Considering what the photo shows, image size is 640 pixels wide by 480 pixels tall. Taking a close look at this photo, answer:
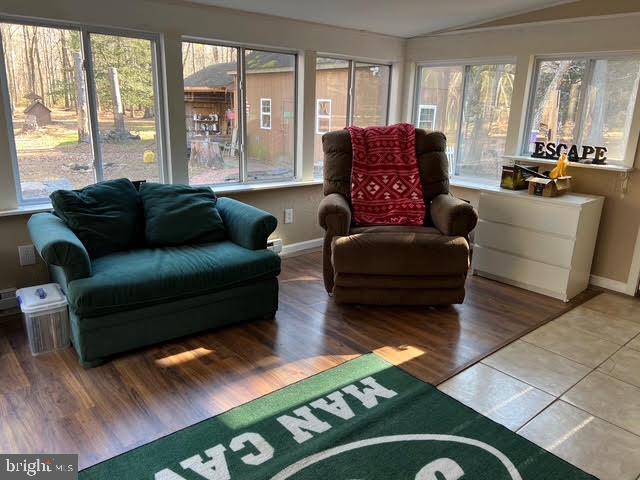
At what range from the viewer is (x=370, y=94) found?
4.91m

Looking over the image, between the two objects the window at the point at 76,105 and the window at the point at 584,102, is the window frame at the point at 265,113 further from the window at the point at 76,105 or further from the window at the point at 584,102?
the window at the point at 584,102

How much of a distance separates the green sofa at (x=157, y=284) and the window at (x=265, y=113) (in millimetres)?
1289

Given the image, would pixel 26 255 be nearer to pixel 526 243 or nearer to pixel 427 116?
pixel 526 243

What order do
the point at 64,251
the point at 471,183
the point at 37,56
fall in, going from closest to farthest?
the point at 64,251
the point at 37,56
the point at 471,183

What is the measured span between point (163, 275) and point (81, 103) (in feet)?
4.81

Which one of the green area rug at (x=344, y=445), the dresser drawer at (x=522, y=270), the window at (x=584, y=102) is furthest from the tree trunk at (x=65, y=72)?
the window at (x=584, y=102)

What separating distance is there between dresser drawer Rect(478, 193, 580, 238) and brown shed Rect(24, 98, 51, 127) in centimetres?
319

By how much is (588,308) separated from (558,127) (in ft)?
5.01

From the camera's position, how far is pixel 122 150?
3.41m

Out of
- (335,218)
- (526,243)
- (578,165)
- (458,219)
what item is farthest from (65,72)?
(578,165)

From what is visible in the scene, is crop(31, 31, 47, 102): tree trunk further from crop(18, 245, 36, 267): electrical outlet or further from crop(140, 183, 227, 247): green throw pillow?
crop(18, 245, 36, 267): electrical outlet

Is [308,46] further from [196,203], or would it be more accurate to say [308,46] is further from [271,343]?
[271,343]

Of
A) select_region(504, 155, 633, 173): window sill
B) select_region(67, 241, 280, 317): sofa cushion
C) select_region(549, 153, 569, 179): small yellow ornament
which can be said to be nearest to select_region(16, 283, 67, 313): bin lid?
select_region(67, 241, 280, 317): sofa cushion

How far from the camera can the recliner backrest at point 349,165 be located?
370cm
